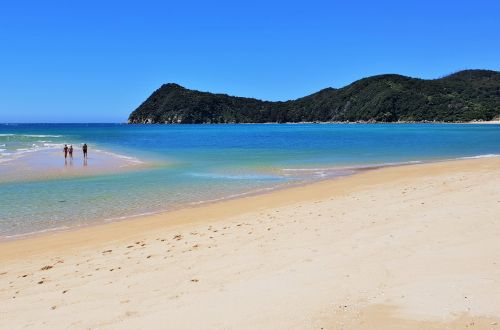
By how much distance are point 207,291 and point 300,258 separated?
1859 mm

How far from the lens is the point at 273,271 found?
6672mm

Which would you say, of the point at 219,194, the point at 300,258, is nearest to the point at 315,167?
the point at 219,194

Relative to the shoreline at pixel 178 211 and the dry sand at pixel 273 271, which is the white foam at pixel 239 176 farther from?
the dry sand at pixel 273 271

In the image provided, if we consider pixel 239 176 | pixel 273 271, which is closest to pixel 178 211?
pixel 273 271

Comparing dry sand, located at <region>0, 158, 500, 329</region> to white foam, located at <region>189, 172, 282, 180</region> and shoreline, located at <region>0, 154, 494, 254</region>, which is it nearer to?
shoreline, located at <region>0, 154, 494, 254</region>

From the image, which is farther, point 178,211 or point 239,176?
point 239,176

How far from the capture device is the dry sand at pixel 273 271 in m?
5.10

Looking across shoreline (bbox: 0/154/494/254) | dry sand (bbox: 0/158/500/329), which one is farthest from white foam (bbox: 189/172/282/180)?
dry sand (bbox: 0/158/500/329)

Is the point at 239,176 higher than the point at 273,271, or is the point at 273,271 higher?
the point at 273,271

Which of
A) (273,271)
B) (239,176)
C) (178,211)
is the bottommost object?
(178,211)

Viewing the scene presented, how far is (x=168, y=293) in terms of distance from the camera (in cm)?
602

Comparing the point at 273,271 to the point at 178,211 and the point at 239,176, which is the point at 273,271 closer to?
the point at 178,211

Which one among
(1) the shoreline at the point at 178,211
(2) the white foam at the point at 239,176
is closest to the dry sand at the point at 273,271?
(1) the shoreline at the point at 178,211

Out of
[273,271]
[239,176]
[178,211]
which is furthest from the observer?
[239,176]
